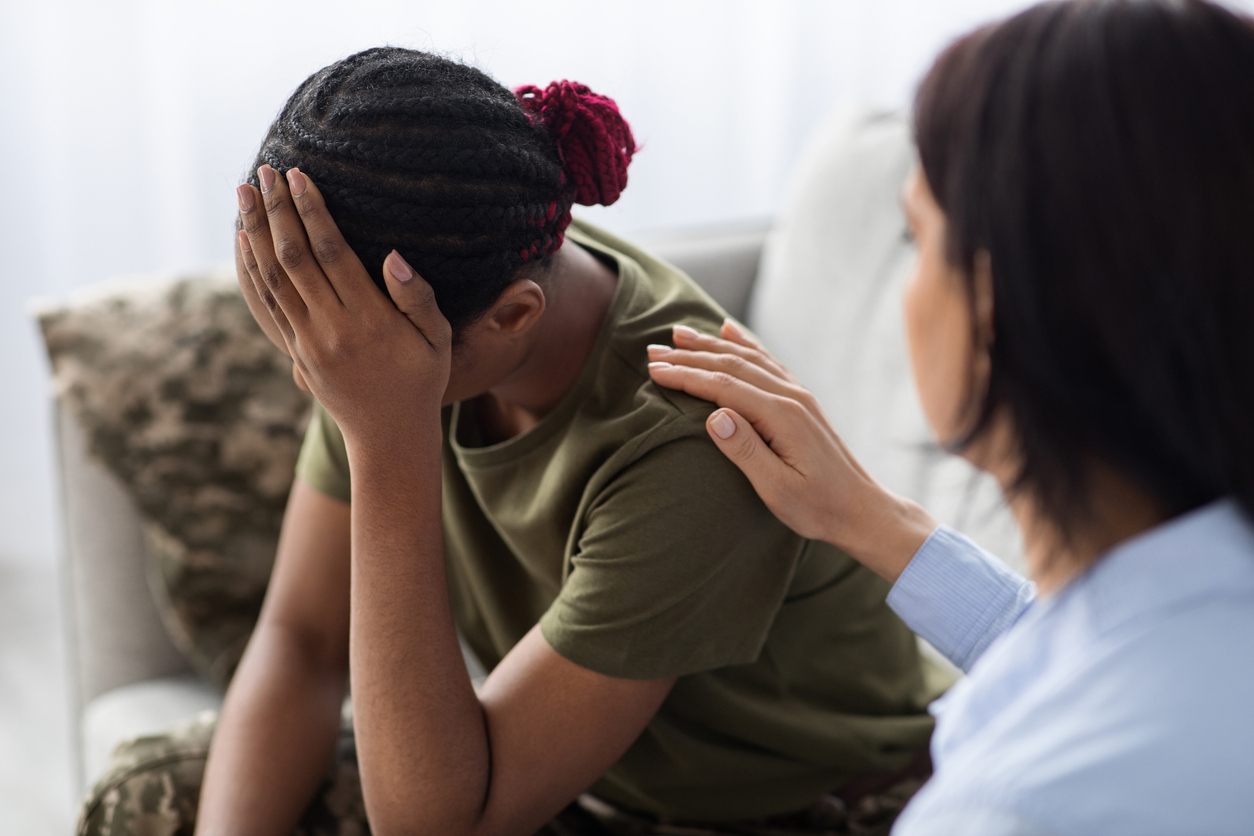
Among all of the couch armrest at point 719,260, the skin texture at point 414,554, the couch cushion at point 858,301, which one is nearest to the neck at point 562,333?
the skin texture at point 414,554

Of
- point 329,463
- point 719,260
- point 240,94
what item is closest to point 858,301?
point 719,260

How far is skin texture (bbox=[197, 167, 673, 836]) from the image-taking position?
0.75 meters

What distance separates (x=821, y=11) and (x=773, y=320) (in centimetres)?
115

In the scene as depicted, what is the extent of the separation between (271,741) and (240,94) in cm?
147

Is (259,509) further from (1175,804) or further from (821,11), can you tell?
(821,11)

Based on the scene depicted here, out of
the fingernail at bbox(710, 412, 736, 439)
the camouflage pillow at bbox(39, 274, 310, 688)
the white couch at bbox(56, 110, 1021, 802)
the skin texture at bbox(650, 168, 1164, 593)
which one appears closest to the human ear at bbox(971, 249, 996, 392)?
the skin texture at bbox(650, 168, 1164, 593)

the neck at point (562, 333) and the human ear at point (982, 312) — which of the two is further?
the neck at point (562, 333)

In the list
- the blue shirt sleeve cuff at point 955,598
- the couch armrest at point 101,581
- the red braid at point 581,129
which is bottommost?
the couch armrest at point 101,581

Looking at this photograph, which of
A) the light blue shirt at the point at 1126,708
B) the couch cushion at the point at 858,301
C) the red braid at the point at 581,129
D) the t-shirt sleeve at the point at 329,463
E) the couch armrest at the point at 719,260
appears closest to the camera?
the light blue shirt at the point at 1126,708

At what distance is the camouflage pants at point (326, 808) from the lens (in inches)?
36.0

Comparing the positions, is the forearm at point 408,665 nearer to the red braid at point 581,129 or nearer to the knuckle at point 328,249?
the knuckle at point 328,249

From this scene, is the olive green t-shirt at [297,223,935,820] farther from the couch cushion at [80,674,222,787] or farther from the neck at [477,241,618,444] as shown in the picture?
the couch cushion at [80,674,222,787]

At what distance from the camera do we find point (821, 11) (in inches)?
95.2

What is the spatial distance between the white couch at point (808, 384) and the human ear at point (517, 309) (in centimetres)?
53
